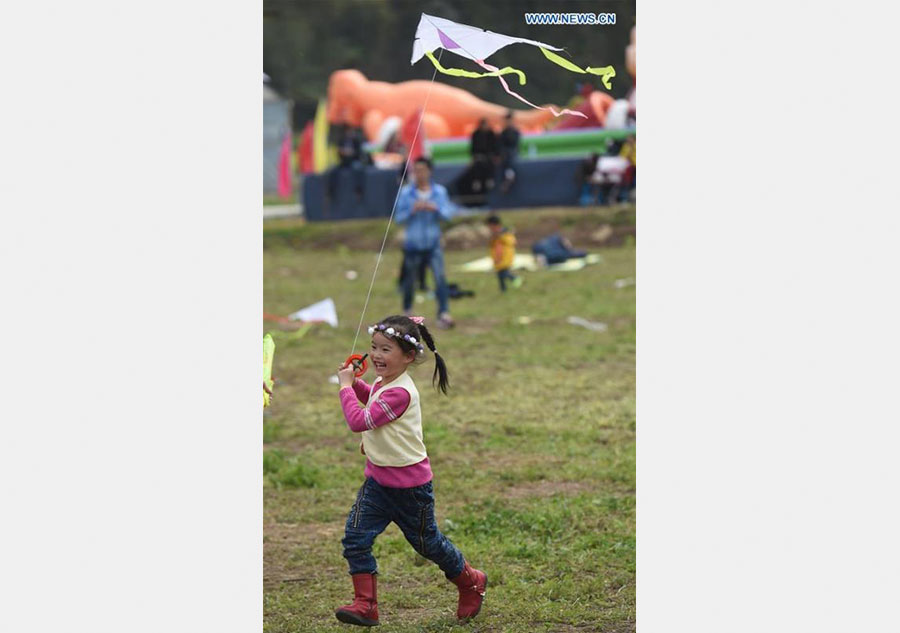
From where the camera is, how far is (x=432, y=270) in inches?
453

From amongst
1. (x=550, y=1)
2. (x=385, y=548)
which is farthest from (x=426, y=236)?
(x=550, y=1)

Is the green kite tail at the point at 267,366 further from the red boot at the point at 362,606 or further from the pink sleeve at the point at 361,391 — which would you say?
the red boot at the point at 362,606

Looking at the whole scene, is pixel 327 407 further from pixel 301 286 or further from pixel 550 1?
pixel 550 1

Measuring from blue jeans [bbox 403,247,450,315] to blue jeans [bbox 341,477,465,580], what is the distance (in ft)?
21.8

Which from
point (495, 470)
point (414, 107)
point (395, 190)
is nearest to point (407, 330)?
point (495, 470)

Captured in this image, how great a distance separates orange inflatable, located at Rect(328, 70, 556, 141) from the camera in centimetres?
2123

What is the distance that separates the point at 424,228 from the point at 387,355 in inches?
269

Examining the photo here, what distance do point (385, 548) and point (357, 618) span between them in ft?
4.11

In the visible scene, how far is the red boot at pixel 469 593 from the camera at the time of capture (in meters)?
5.05

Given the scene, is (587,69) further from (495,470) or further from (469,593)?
(495,470)

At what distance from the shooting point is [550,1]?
22.1 meters

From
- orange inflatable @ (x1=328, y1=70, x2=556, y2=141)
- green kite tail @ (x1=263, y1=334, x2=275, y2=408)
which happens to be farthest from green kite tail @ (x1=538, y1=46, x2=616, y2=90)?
orange inflatable @ (x1=328, y1=70, x2=556, y2=141)

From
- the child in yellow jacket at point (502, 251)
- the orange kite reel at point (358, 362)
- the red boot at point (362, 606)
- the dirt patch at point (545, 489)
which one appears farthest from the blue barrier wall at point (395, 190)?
the red boot at point (362, 606)

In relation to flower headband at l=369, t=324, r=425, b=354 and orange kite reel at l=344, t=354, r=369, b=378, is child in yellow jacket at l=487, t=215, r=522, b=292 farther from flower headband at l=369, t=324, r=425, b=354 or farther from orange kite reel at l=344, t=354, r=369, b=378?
flower headband at l=369, t=324, r=425, b=354
